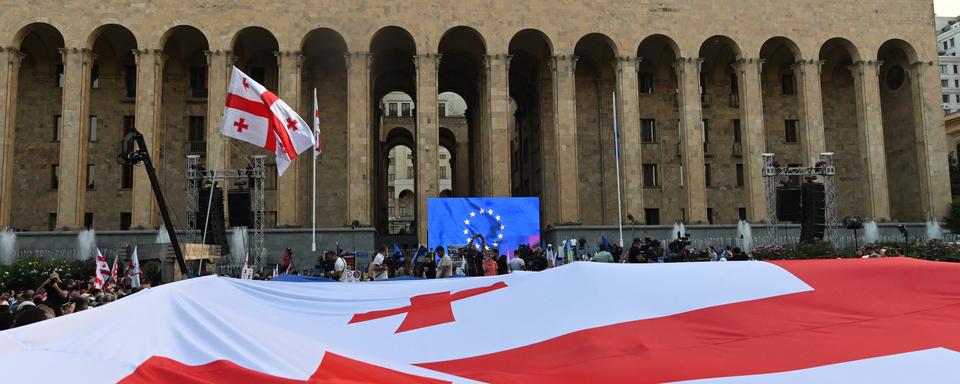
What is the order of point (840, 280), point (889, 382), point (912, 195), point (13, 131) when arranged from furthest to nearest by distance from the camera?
point (912, 195), point (13, 131), point (840, 280), point (889, 382)

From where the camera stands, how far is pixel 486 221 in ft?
98.7

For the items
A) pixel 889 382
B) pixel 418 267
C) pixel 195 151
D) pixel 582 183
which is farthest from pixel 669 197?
pixel 889 382

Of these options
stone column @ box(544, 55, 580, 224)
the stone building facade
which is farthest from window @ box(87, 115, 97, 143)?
stone column @ box(544, 55, 580, 224)

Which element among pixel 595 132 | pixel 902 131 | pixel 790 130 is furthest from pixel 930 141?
pixel 595 132

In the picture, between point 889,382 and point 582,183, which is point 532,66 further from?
point 889,382

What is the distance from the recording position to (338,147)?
3769 centimetres

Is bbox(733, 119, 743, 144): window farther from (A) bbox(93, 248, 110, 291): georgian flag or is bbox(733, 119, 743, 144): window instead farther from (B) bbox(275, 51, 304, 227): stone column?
(A) bbox(93, 248, 110, 291): georgian flag

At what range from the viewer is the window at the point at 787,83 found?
4183 cm

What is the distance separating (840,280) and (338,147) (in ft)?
110

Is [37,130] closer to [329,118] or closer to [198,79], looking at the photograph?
[198,79]

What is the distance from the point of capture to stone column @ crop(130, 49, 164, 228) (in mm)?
32562

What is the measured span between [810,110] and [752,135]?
3.52m

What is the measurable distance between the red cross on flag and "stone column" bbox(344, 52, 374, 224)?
18.8 metres

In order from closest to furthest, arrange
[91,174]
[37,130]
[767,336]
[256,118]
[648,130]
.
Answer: [767,336] → [256,118] → [37,130] → [91,174] → [648,130]
